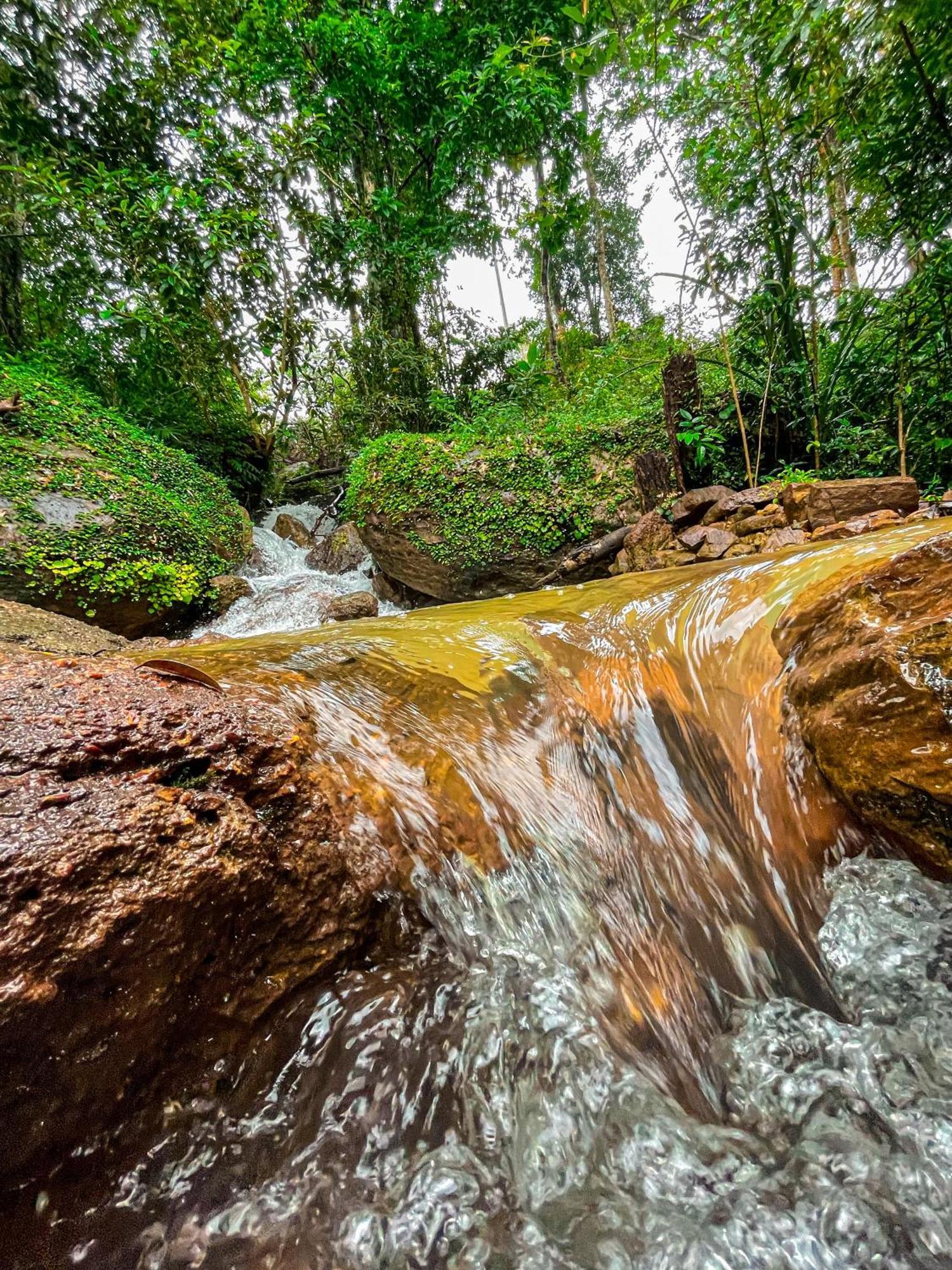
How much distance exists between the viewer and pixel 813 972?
130cm

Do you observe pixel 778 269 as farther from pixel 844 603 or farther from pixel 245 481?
pixel 245 481

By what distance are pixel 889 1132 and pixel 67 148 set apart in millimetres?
12304

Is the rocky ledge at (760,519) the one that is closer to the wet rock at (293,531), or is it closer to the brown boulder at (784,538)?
the brown boulder at (784,538)

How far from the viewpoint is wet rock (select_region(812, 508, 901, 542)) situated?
3025 millimetres

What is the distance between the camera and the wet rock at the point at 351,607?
540 cm

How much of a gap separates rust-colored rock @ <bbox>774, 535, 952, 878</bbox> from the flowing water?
0.14 meters

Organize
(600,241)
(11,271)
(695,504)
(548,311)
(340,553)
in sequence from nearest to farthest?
1. (695,504)
2. (11,271)
3. (340,553)
4. (548,311)
5. (600,241)

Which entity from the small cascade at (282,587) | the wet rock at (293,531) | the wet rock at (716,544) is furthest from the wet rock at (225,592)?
the wet rock at (716,544)

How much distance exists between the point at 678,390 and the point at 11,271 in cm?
890

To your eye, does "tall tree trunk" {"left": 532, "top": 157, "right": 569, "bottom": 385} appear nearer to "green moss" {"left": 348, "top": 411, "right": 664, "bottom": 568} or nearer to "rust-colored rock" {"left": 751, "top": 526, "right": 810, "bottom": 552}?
"green moss" {"left": 348, "top": 411, "right": 664, "bottom": 568}

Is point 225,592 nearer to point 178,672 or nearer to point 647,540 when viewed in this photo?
point 178,672

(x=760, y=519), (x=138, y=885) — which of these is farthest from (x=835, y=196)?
(x=138, y=885)

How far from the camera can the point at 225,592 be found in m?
5.68

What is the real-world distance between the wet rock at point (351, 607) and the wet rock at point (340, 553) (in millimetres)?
2160
